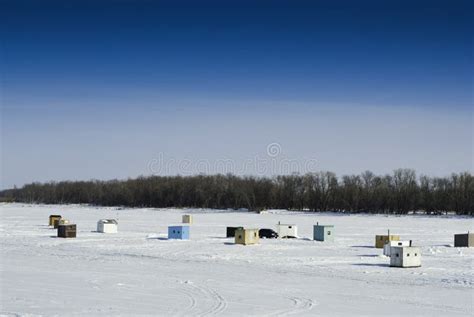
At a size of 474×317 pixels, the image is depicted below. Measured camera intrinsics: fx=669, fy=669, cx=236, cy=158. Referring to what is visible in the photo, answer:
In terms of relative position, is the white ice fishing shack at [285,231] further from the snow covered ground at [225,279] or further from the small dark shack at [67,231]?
the small dark shack at [67,231]

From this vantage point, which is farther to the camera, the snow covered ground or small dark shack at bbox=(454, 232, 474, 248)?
small dark shack at bbox=(454, 232, 474, 248)

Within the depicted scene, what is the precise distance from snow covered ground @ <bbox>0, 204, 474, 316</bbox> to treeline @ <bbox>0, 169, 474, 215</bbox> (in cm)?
6576

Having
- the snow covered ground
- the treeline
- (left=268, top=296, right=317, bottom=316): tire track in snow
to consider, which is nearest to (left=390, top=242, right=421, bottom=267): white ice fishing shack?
the snow covered ground

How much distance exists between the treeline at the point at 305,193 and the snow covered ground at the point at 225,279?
216 feet

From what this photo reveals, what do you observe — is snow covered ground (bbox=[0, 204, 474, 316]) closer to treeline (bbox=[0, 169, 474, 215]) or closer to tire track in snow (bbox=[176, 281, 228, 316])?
tire track in snow (bbox=[176, 281, 228, 316])

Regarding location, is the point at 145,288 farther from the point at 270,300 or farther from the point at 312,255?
the point at 312,255

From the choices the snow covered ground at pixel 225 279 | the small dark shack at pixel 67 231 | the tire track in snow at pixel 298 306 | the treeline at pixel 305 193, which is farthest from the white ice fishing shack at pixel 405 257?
the treeline at pixel 305 193

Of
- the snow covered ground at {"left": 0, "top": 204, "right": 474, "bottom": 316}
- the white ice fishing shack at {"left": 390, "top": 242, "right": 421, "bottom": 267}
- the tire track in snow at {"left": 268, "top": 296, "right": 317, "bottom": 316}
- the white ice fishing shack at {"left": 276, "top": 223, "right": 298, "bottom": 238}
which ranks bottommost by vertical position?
the tire track in snow at {"left": 268, "top": 296, "right": 317, "bottom": 316}

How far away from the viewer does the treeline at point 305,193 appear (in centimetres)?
10219

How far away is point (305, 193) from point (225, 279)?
9477 cm

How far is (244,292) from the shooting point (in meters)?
19.7

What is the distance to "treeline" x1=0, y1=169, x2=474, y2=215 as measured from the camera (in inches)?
4023

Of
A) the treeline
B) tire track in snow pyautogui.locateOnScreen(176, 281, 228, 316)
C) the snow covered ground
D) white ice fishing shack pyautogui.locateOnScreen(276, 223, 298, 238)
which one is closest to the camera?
tire track in snow pyautogui.locateOnScreen(176, 281, 228, 316)

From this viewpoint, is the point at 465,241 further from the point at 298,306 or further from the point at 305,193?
the point at 305,193
